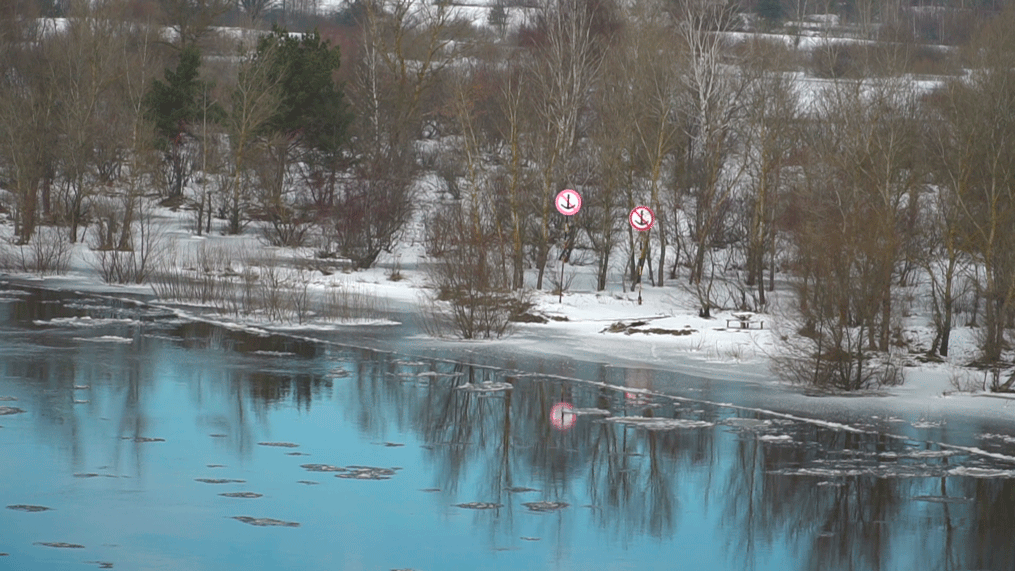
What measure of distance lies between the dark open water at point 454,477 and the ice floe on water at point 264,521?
3 cm

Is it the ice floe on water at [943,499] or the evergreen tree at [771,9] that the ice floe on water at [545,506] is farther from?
the evergreen tree at [771,9]

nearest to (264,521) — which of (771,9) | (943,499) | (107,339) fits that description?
(943,499)

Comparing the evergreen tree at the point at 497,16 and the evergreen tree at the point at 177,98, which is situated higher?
the evergreen tree at the point at 497,16

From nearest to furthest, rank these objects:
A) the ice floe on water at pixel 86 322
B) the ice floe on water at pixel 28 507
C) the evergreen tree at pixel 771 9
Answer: the ice floe on water at pixel 28 507 → the ice floe on water at pixel 86 322 → the evergreen tree at pixel 771 9

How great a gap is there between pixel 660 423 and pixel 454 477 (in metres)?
4.03

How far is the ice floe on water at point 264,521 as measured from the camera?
34.3ft

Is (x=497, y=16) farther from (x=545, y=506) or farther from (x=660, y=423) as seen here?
(x=545, y=506)

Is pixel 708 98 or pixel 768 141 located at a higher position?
pixel 708 98

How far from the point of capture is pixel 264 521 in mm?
10547

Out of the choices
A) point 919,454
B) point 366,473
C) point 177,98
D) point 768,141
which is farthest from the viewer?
point 177,98

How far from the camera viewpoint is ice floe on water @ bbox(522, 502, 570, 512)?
37.0 feet

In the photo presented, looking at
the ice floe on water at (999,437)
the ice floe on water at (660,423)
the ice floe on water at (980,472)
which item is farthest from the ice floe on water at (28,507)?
the ice floe on water at (999,437)

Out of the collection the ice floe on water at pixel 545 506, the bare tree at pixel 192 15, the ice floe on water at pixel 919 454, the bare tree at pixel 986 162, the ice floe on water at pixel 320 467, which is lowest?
the ice floe on water at pixel 545 506

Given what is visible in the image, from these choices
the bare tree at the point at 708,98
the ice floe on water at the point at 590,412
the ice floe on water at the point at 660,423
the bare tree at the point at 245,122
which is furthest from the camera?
the bare tree at the point at 245,122
